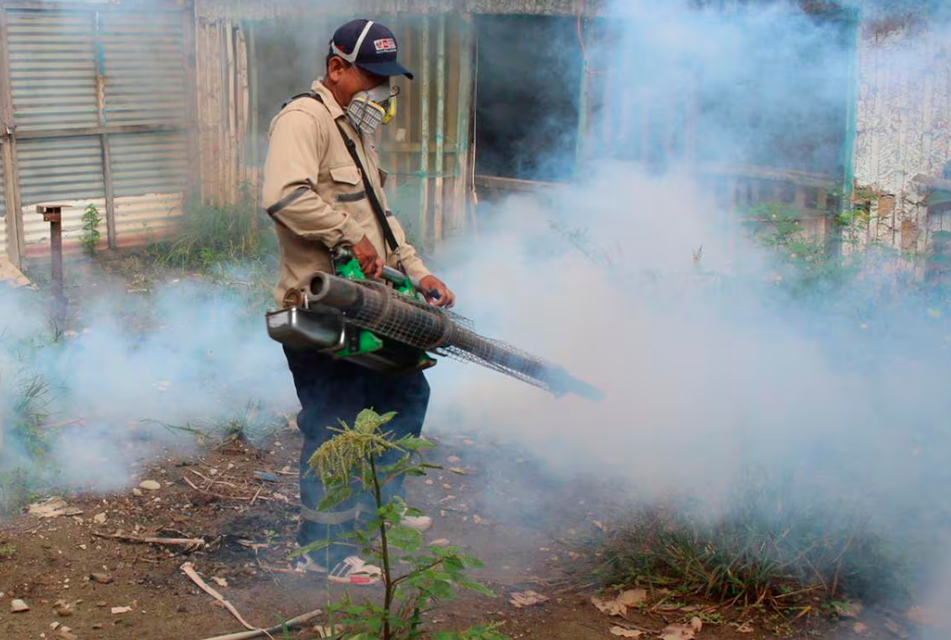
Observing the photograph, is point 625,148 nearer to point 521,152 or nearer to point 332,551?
point 521,152

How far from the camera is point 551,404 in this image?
5746 millimetres

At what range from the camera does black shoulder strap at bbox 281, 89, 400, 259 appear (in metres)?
3.97

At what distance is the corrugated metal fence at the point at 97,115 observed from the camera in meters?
8.42

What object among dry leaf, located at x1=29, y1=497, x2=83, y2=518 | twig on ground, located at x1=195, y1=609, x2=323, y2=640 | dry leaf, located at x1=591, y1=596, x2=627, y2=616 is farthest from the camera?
dry leaf, located at x1=29, y1=497, x2=83, y2=518

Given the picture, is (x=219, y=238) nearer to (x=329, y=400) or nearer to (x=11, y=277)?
(x=11, y=277)

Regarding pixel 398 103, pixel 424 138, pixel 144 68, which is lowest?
pixel 424 138

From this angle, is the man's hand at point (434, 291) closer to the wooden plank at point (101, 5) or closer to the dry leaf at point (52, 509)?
the dry leaf at point (52, 509)

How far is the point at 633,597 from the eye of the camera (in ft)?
12.6

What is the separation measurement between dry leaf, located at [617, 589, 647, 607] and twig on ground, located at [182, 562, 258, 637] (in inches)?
50.3

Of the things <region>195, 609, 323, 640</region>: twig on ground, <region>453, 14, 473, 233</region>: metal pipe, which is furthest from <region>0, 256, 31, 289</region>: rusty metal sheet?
<region>195, 609, 323, 640</region>: twig on ground

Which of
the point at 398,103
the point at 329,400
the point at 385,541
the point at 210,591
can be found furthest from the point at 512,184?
the point at 385,541

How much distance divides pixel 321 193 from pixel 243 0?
5.70m

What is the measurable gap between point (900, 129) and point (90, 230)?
6222mm

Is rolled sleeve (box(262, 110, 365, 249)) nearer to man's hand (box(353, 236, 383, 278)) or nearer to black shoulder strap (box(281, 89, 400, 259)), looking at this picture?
man's hand (box(353, 236, 383, 278))
